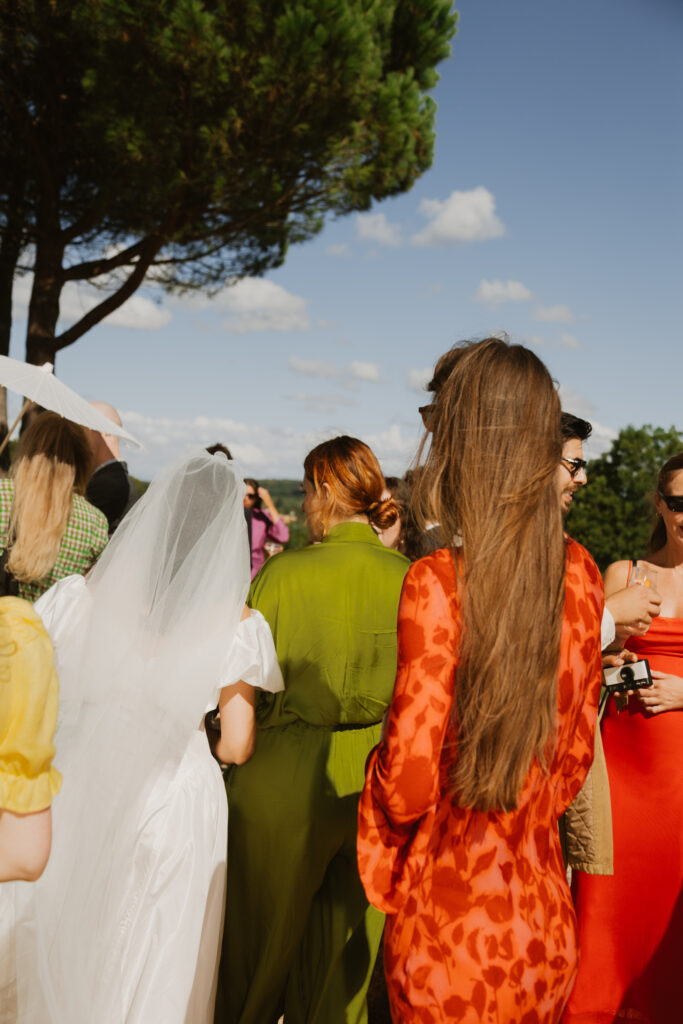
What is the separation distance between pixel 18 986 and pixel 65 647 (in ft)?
2.60

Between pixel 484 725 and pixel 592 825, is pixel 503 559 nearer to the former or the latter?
pixel 484 725

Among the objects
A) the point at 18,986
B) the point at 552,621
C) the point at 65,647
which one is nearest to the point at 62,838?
the point at 18,986

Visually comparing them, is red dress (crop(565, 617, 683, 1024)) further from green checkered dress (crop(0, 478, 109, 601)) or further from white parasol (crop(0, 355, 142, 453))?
white parasol (crop(0, 355, 142, 453))

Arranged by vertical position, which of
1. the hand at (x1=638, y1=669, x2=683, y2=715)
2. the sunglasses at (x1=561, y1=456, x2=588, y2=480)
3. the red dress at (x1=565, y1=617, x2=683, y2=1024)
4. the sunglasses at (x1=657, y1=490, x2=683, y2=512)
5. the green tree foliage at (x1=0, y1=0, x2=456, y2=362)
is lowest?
the red dress at (x1=565, y1=617, x2=683, y2=1024)

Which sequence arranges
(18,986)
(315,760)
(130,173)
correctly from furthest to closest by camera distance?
(130,173), (315,760), (18,986)

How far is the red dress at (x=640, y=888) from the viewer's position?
2576mm

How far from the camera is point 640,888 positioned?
8.60 feet

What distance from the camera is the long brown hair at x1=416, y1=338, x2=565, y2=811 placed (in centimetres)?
141

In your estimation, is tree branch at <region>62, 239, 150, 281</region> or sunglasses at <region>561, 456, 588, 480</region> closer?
sunglasses at <region>561, 456, 588, 480</region>

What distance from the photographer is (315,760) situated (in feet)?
8.21

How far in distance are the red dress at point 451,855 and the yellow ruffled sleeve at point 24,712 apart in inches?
23.5

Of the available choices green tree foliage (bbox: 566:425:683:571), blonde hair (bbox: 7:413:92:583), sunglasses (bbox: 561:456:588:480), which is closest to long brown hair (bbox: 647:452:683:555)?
sunglasses (bbox: 561:456:588:480)

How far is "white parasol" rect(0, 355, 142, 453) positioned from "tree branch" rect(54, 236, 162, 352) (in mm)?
5374

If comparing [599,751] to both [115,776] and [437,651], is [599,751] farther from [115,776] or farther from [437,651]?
[115,776]
